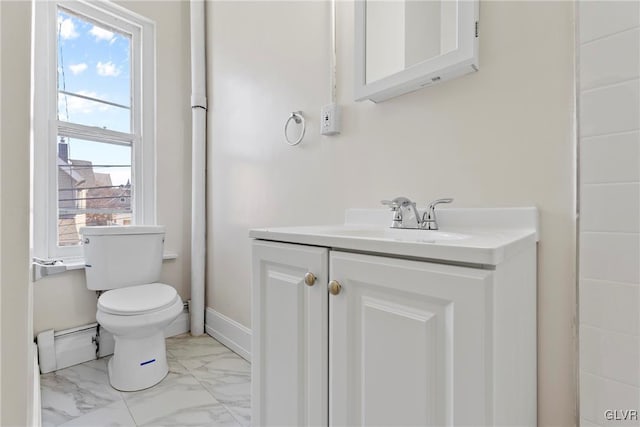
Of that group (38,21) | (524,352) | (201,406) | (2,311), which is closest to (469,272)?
(524,352)

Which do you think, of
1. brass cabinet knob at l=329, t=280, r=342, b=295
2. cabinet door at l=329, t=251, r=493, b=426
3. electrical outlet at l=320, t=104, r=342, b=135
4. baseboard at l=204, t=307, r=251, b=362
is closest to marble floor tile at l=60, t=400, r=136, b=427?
baseboard at l=204, t=307, r=251, b=362

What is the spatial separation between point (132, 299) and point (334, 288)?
133 cm

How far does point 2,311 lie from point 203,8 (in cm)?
232

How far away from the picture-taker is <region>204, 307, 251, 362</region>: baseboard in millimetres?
1874

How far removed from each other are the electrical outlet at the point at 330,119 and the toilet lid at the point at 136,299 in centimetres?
114

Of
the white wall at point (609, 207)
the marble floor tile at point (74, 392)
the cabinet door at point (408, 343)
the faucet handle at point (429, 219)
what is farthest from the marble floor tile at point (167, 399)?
the white wall at point (609, 207)

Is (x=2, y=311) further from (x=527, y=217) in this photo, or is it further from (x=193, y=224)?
(x=193, y=224)

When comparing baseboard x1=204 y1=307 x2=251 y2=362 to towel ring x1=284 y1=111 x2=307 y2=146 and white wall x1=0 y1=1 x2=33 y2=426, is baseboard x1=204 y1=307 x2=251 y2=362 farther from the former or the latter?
white wall x1=0 y1=1 x2=33 y2=426

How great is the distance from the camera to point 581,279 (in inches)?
31.0

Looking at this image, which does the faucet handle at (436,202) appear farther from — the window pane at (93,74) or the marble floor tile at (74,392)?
the window pane at (93,74)

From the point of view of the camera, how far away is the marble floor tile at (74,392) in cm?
136

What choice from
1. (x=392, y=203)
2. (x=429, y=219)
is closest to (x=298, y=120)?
(x=392, y=203)

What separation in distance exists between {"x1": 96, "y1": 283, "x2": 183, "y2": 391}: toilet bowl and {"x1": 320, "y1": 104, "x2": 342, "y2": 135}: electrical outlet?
1136 millimetres

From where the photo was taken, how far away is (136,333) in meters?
1.50
